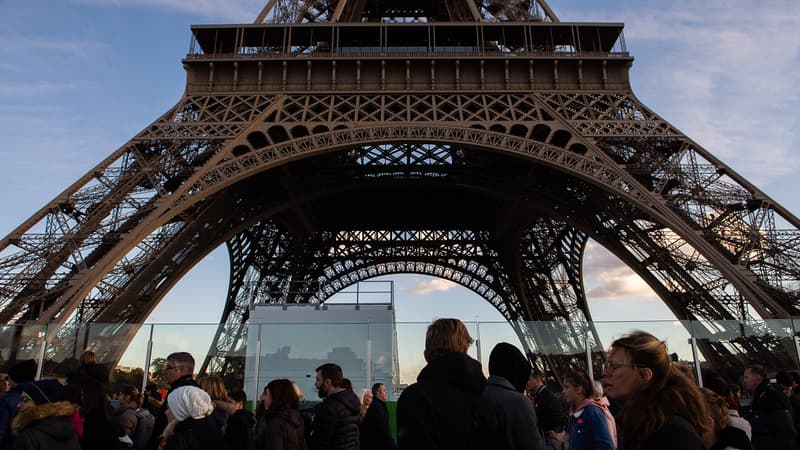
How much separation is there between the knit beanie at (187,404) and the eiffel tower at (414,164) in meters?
7.99

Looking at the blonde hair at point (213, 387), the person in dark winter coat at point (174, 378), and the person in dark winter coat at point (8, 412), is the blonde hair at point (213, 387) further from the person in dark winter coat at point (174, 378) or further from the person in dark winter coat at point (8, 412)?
the person in dark winter coat at point (8, 412)

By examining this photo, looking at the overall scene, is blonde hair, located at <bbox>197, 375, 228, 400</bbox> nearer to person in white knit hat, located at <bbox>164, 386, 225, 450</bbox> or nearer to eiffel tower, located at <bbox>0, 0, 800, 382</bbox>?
person in white knit hat, located at <bbox>164, 386, 225, 450</bbox>

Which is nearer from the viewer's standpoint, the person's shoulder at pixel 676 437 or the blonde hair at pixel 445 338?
the person's shoulder at pixel 676 437

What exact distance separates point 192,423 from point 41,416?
855mm

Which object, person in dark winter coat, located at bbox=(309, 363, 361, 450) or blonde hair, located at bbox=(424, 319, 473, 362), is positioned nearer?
blonde hair, located at bbox=(424, 319, 473, 362)

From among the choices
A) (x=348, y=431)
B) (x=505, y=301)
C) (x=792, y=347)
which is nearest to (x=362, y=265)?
(x=505, y=301)

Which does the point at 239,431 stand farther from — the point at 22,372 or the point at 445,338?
the point at 445,338

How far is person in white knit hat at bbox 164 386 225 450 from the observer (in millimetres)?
3674

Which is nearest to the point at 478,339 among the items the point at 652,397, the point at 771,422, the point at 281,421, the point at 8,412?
the point at 771,422

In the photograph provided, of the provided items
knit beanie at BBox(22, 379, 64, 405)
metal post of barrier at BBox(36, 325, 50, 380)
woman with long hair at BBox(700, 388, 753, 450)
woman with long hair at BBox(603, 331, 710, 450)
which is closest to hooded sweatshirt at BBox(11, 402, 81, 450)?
knit beanie at BBox(22, 379, 64, 405)

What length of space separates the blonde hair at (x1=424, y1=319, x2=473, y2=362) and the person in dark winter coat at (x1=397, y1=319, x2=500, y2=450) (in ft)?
0.48

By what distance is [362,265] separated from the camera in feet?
123

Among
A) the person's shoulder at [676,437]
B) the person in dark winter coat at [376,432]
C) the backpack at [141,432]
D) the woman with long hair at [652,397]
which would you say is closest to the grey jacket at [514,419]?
the woman with long hair at [652,397]

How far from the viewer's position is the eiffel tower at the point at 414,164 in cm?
1625
